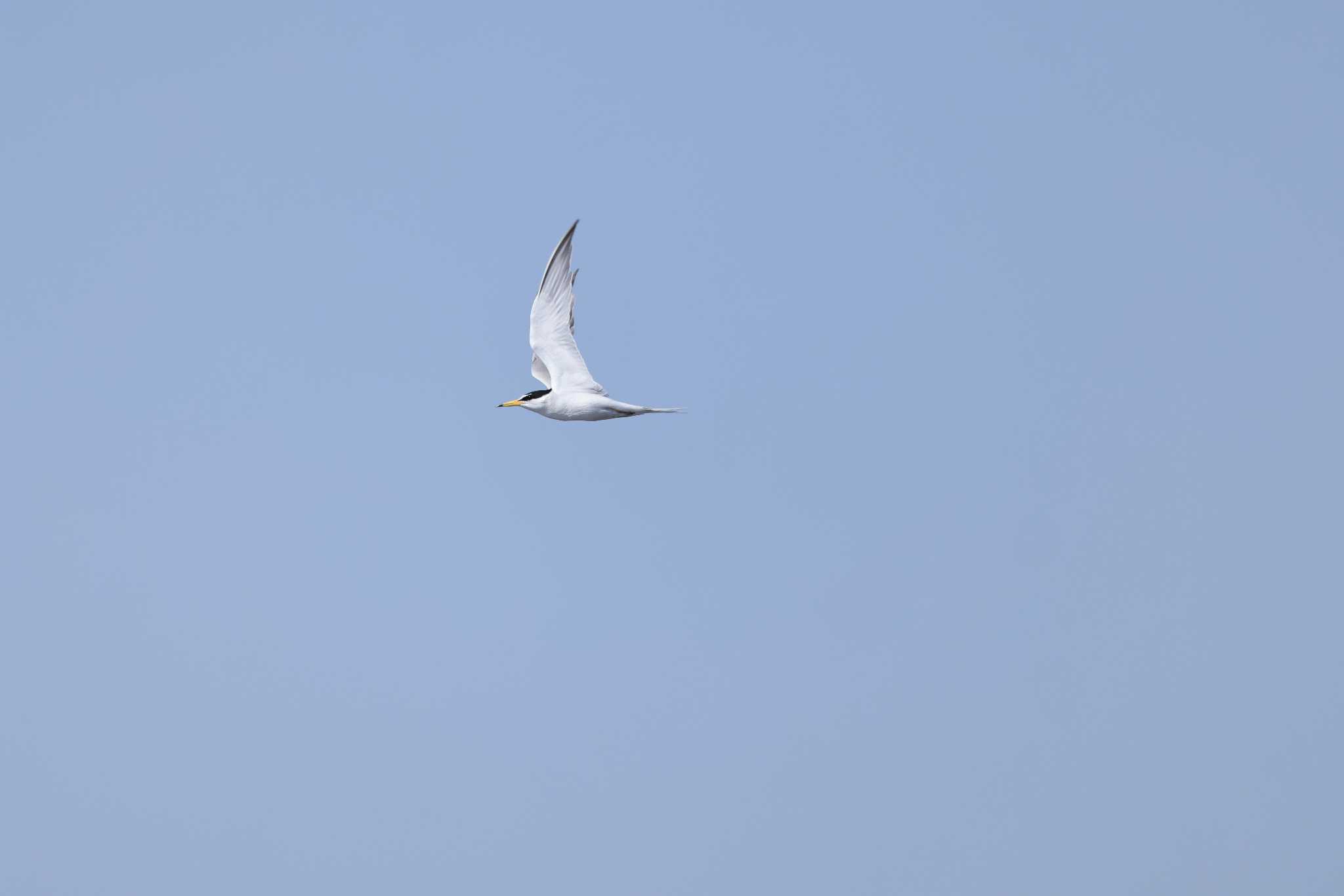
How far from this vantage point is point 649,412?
142ft

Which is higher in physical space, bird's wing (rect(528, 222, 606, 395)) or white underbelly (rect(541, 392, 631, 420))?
bird's wing (rect(528, 222, 606, 395))

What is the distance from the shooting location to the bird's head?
151 feet

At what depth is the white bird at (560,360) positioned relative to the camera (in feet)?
147

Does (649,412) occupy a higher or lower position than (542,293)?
lower

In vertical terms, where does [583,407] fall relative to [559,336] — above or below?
below

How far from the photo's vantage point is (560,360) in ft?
151

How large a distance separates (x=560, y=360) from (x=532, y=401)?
1487 mm

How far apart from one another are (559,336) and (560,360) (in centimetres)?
73

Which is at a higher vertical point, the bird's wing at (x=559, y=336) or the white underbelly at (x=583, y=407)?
the bird's wing at (x=559, y=336)

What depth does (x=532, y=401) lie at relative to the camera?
46.0 metres

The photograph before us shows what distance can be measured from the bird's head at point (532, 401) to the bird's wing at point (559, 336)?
448 mm

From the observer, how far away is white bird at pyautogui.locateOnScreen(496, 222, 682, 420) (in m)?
44.8

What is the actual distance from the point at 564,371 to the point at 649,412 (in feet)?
12.6

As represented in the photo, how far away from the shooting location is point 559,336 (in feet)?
150
